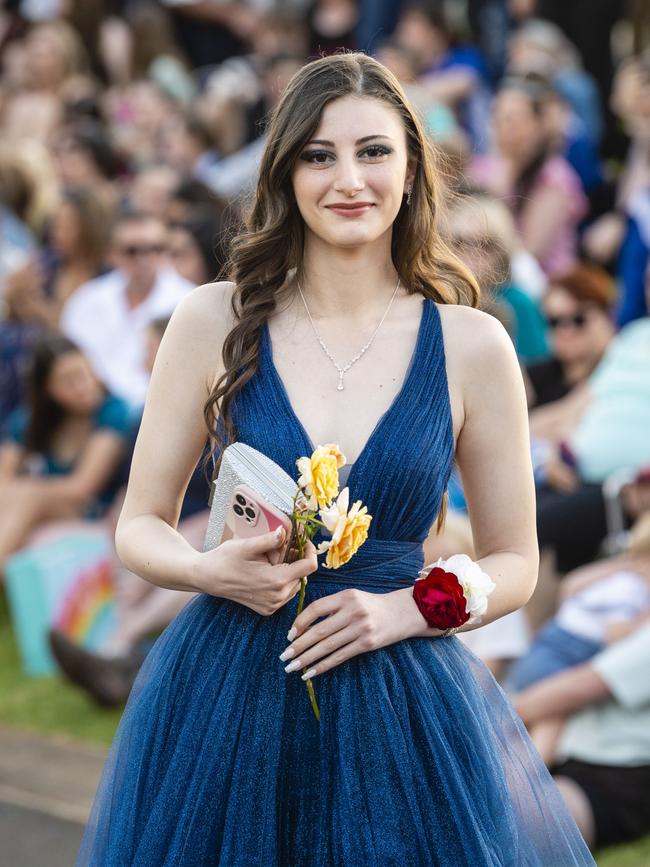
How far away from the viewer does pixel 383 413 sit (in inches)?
109

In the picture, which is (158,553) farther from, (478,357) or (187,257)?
(187,257)

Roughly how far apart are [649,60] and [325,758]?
5875 mm

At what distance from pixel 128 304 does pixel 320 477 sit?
5974mm

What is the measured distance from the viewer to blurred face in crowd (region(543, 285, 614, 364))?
6.59m

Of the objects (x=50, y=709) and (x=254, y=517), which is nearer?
(x=254, y=517)

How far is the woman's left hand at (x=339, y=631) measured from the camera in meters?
2.58

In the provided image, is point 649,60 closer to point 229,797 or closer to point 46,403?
point 46,403

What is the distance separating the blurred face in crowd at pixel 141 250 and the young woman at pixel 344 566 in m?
5.24

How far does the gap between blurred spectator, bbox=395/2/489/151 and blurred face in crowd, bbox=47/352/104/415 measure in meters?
3.49

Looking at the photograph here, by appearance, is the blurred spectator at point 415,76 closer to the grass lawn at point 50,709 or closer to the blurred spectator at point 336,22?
the blurred spectator at point 336,22

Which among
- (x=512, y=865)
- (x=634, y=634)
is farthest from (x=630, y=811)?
(x=512, y=865)

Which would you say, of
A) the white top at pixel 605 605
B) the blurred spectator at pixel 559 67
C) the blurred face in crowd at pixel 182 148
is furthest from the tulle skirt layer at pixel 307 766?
the blurred face in crowd at pixel 182 148

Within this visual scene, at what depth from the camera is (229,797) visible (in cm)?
262

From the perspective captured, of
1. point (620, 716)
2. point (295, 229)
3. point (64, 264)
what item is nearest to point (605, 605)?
point (620, 716)
